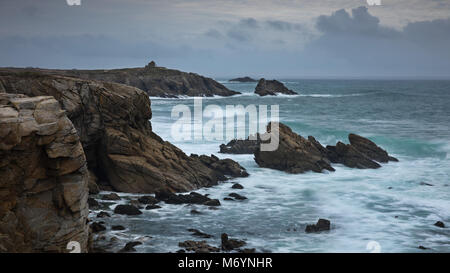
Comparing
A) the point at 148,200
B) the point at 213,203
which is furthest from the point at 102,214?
the point at 213,203

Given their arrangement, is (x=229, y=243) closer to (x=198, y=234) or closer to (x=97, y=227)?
(x=198, y=234)

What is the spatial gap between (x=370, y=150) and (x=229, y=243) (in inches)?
756

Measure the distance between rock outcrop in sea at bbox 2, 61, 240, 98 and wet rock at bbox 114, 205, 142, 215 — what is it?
73365 millimetres

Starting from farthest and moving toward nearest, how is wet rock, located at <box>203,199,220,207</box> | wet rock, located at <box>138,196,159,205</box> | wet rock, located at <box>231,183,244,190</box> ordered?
wet rock, located at <box>231,183,244,190</box> → wet rock, located at <box>203,199,220,207</box> → wet rock, located at <box>138,196,159,205</box>

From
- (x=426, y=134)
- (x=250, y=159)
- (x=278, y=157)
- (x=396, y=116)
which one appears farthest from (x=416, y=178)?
(x=396, y=116)

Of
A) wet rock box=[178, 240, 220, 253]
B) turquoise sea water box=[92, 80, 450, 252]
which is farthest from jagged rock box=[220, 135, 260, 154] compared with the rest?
wet rock box=[178, 240, 220, 253]

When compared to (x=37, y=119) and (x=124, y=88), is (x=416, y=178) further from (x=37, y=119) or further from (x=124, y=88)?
(x=37, y=119)

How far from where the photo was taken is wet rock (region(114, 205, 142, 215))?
18.6 meters

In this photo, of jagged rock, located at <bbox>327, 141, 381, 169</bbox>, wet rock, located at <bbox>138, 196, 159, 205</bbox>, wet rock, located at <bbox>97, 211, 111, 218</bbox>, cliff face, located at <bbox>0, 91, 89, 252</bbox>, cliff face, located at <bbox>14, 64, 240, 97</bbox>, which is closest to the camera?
cliff face, located at <bbox>0, 91, 89, 252</bbox>

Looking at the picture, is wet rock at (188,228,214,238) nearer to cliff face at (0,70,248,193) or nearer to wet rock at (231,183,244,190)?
cliff face at (0,70,248,193)

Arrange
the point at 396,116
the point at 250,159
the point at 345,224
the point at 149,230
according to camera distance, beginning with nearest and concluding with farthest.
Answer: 1. the point at 149,230
2. the point at 345,224
3. the point at 250,159
4. the point at 396,116

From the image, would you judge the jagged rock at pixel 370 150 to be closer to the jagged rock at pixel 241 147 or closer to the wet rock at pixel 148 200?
the jagged rock at pixel 241 147
